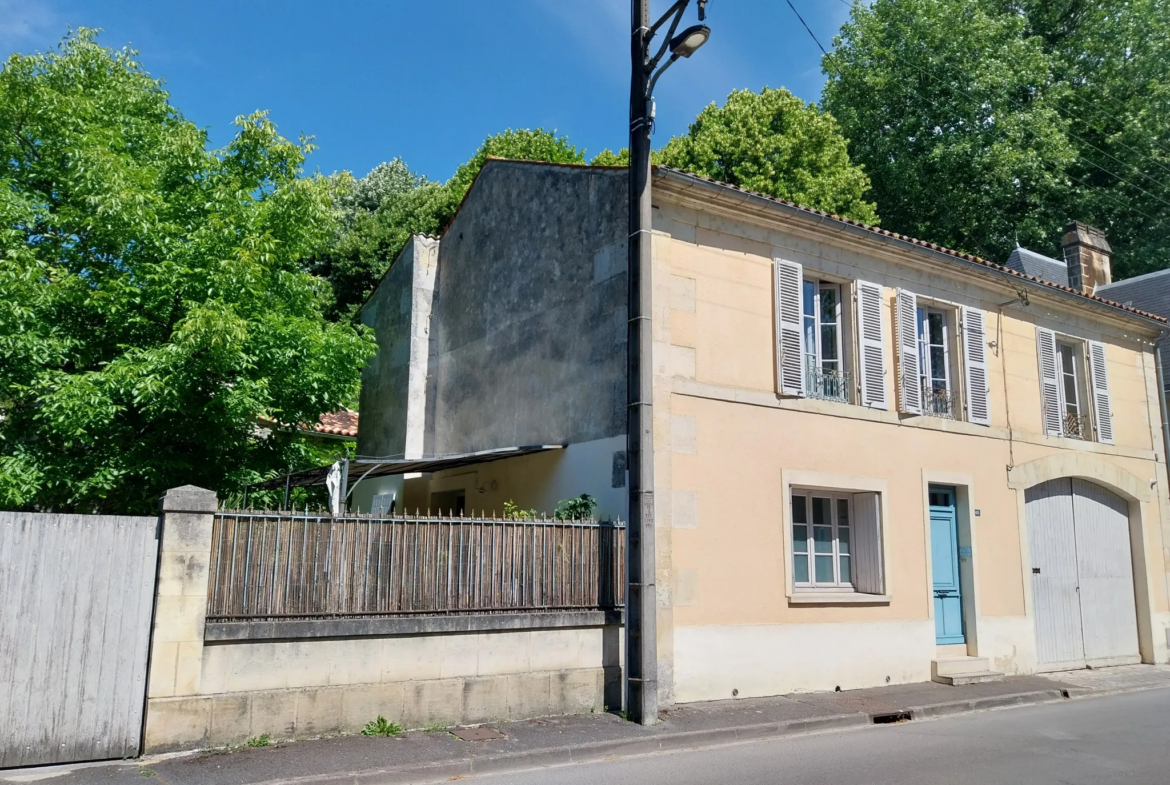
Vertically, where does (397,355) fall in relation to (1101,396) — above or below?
above

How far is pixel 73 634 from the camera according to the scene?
6.40 metres

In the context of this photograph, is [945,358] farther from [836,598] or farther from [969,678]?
[969,678]

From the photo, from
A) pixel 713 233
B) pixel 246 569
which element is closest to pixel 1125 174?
pixel 713 233

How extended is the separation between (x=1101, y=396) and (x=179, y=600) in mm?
13664

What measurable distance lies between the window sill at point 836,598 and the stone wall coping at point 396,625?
2.43m

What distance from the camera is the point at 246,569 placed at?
6.99m

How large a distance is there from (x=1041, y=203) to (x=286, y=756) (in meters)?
25.0

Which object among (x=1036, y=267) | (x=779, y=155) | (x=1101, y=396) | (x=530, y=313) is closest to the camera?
(x=530, y=313)

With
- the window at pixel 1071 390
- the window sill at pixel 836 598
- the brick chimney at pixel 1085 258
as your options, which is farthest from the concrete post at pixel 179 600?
the brick chimney at pixel 1085 258

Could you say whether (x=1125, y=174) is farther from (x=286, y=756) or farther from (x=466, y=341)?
(x=286, y=756)

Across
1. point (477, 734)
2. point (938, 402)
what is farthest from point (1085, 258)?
point (477, 734)

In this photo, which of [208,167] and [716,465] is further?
[208,167]

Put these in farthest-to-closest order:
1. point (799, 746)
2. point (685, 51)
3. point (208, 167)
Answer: point (208, 167) < point (685, 51) < point (799, 746)

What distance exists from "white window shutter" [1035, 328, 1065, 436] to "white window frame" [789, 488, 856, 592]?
431 centimetres
